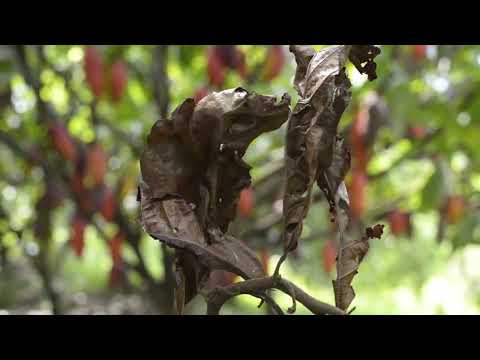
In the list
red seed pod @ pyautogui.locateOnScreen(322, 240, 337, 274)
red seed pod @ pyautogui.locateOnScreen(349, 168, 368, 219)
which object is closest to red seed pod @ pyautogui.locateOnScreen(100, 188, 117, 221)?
red seed pod @ pyautogui.locateOnScreen(349, 168, 368, 219)

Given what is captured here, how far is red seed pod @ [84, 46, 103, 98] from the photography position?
2.16 meters

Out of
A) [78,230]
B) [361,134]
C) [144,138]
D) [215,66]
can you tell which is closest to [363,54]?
[361,134]

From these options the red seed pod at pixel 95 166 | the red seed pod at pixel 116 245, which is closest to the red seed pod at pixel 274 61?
the red seed pod at pixel 95 166

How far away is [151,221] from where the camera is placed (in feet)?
1.52

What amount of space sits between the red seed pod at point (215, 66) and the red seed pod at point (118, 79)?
306mm

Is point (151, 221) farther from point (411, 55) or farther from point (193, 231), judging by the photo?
point (411, 55)

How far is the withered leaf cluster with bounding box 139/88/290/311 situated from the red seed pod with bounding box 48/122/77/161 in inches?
66.9

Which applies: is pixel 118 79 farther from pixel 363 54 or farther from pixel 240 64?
pixel 363 54

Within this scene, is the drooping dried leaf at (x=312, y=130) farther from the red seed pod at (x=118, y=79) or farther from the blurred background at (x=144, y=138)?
the red seed pod at (x=118, y=79)

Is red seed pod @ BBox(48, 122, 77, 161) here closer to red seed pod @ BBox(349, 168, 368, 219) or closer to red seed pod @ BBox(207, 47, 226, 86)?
red seed pod @ BBox(207, 47, 226, 86)

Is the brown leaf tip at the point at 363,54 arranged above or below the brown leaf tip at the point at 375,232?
above

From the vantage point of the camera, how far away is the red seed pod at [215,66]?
6.91 ft

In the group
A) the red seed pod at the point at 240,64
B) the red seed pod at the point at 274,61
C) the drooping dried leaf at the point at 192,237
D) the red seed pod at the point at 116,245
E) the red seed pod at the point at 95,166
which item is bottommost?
the drooping dried leaf at the point at 192,237
